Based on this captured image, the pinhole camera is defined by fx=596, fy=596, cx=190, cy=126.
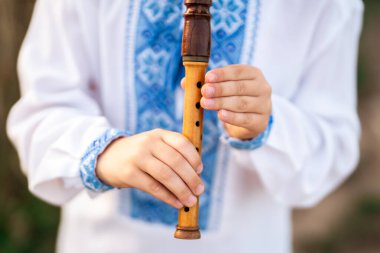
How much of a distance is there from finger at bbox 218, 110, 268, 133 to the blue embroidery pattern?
133 millimetres

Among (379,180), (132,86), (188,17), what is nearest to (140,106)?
(132,86)

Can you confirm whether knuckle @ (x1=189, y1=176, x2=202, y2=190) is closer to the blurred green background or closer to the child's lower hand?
the child's lower hand

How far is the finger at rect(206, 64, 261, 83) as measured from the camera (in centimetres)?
62

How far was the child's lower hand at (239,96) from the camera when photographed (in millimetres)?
618

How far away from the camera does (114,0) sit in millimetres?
831

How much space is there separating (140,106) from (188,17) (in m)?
0.25

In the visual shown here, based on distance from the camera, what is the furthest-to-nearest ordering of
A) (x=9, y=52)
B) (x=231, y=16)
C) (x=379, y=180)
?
(x=379, y=180) < (x=9, y=52) < (x=231, y=16)

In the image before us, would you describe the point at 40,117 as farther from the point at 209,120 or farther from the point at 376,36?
the point at 376,36

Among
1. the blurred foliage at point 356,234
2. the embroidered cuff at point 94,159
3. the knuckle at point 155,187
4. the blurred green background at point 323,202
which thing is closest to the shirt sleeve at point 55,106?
the embroidered cuff at point 94,159

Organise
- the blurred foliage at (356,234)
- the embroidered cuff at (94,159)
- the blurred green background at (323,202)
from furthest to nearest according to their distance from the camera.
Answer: the blurred foliage at (356,234) → the blurred green background at (323,202) → the embroidered cuff at (94,159)

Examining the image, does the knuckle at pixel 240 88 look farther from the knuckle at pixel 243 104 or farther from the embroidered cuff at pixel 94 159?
the embroidered cuff at pixel 94 159

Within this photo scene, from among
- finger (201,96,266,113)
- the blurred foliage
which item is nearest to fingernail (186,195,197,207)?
finger (201,96,266,113)

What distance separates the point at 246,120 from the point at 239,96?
3cm

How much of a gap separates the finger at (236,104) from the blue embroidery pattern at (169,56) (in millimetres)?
139
